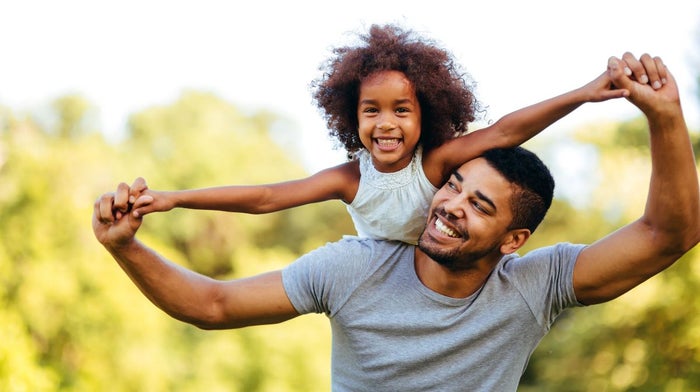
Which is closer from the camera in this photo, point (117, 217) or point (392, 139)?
point (117, 217)

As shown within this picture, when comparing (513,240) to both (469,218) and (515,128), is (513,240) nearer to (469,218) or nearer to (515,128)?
(469,218)

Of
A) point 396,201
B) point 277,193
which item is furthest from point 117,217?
point 396,201

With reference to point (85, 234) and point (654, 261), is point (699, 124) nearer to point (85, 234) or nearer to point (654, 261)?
point (85, 234)

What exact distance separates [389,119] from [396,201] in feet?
0.88

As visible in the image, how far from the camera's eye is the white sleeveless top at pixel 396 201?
3.11 meters

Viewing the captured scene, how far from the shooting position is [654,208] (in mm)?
2705

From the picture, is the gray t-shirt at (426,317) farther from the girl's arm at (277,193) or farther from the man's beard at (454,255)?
the girl's arm at (277,193)

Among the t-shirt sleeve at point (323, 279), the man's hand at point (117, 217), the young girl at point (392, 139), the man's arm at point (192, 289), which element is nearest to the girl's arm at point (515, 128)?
the young girl at point (392, 139)

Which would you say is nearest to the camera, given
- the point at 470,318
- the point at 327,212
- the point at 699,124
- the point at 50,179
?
the point at 470,318

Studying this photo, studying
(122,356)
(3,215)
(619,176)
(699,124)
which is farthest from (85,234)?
(699,124)

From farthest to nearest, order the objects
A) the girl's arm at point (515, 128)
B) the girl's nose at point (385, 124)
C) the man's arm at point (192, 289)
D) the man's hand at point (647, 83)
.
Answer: the girl's nose at point (385, 124), the man's arm at point (192, 289), the girl's arm at point (515, 128), the man's hand at point (647, 83)

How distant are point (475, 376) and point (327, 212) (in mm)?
22318

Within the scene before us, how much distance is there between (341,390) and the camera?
304 cm

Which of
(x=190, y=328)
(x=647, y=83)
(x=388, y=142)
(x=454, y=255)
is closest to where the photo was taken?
(x=647, y=83)
